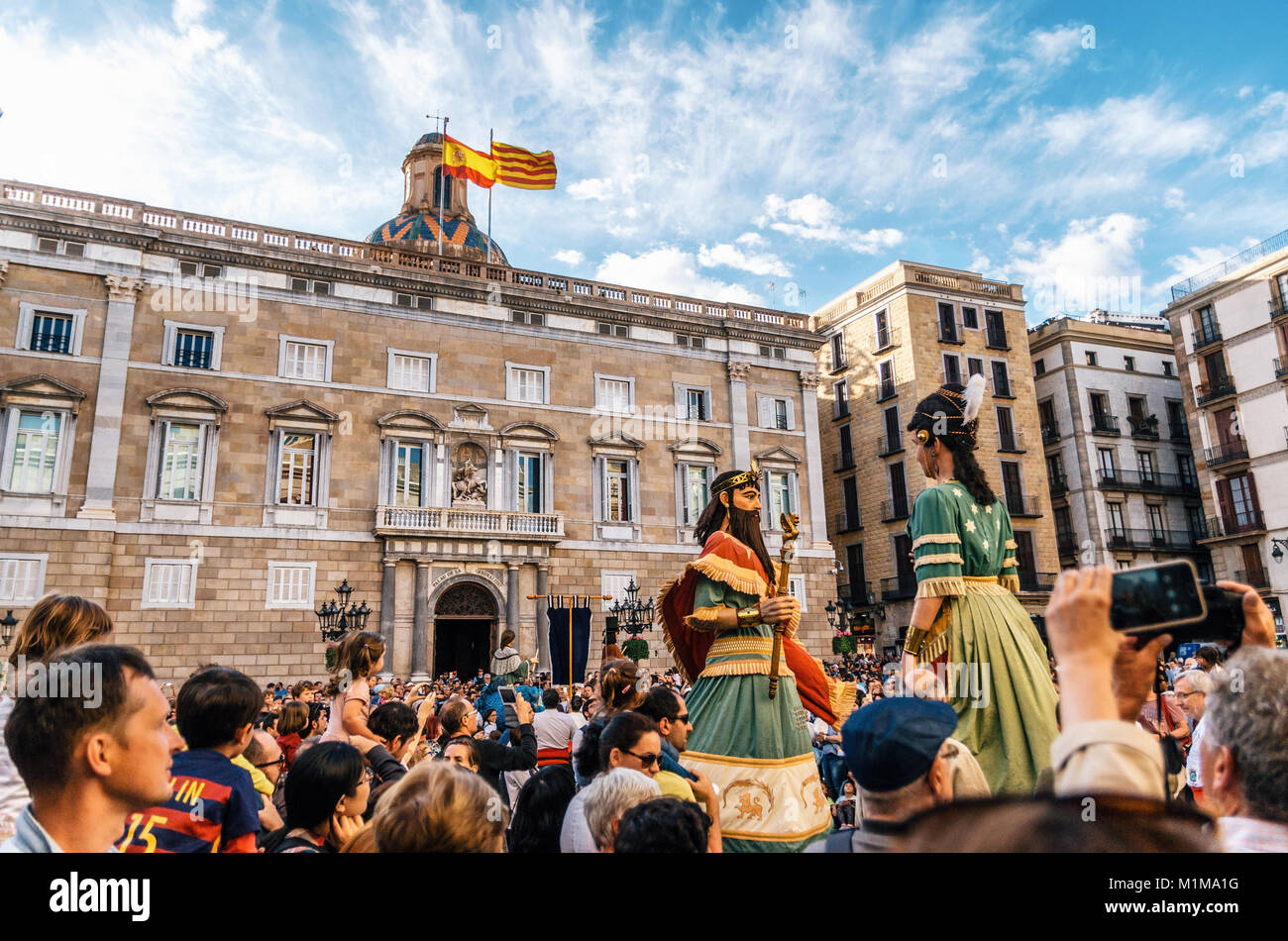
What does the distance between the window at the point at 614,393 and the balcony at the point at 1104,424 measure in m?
20.1

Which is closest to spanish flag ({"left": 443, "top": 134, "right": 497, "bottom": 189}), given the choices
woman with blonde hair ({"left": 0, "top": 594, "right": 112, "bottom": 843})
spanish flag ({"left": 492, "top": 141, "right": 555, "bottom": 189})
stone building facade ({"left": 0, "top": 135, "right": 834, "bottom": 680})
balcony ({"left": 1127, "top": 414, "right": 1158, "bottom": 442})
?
spanish flag ({"left": 492, "top": 141, "right": 555, "bottom": 189})

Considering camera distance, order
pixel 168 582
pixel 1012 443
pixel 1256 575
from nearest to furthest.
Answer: pixel 168 582 → pixel 1256 575 → pixel 1012 443

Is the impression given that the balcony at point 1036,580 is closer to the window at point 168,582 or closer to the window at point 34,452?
the window at point 168,582

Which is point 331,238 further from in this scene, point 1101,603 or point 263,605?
point 1101,603

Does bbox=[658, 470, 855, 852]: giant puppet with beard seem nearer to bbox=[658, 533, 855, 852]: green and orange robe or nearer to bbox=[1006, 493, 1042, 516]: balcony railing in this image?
bbox=[658, 533, 855, 852]: green and orange robe

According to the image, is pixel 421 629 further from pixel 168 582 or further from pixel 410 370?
pixel 410 370

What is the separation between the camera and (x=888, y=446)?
3186cm

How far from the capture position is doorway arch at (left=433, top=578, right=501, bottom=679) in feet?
77.5

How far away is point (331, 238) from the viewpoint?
24469 millimetres

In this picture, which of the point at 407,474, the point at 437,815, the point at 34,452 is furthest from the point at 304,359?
the point at 437,815

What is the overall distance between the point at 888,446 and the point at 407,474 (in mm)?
18325

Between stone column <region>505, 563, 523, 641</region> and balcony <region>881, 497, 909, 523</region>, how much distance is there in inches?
592
